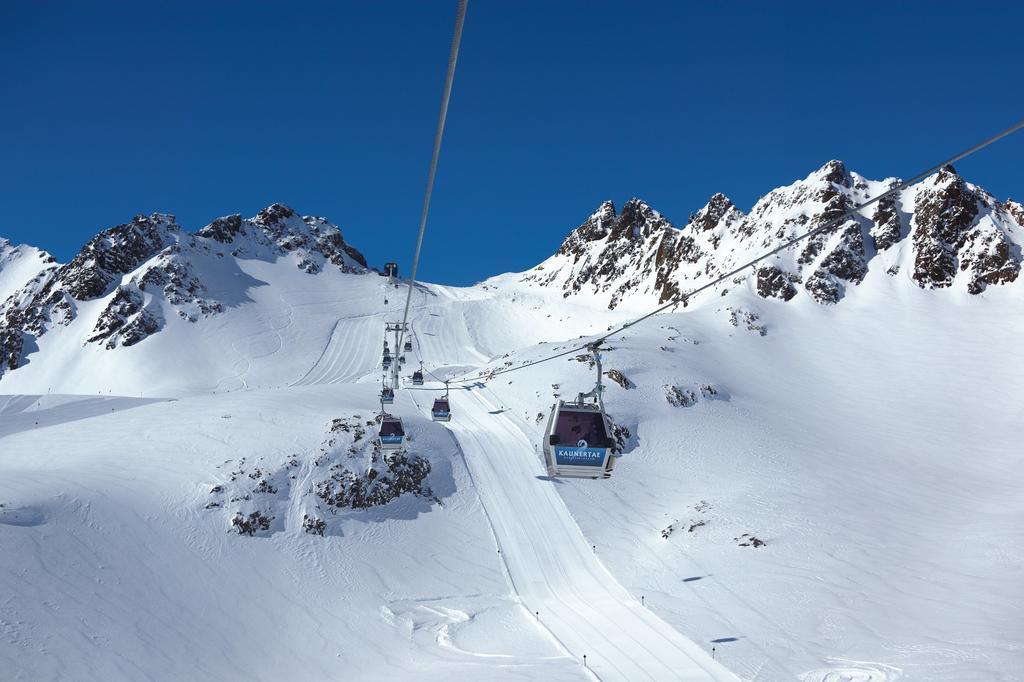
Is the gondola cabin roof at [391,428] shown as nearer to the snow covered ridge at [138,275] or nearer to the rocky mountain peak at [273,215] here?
the snow covered ridge at [138,275]

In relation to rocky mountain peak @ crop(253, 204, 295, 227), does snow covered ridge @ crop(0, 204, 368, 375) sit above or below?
below

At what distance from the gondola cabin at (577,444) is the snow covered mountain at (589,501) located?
10.2m

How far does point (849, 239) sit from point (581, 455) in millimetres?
87339

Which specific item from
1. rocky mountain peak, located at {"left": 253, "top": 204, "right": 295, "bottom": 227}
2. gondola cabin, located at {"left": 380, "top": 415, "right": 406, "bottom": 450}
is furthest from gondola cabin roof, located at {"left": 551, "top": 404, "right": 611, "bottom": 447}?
rocky mountain peak, located at {"left": 253, "top": 204, "right": 295, "bottom": 227}

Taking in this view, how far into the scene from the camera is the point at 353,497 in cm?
4253

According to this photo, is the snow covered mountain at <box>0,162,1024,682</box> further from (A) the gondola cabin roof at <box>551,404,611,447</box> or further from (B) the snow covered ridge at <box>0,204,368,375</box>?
(A) the gondola cabin roof at <box>551,404,611,447</box>

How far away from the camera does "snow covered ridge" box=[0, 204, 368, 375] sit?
10400 cm

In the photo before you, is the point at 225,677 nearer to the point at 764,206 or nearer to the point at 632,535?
the point at 632,535

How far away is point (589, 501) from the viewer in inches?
1804

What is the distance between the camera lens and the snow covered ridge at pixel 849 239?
89.8 metres

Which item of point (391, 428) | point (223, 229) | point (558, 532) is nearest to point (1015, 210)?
point (558, 532)

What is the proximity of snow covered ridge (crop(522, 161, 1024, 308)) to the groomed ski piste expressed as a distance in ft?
51.7

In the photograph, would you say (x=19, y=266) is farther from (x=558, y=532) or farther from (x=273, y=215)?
(x=558, y=532)

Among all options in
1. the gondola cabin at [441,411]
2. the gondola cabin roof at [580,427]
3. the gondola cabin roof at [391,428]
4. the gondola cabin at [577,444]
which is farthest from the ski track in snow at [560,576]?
the gondola cabin roof at [580,427]
